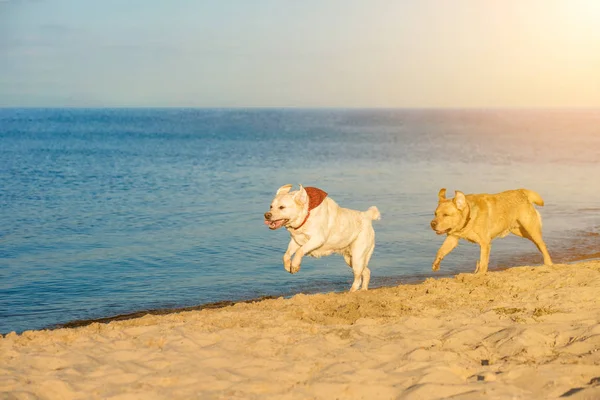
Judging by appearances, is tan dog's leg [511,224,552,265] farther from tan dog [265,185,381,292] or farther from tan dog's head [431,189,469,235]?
tan dog [265,185,381,292]

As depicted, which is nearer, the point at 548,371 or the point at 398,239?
the point at 548,371

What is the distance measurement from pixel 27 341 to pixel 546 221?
542 inches

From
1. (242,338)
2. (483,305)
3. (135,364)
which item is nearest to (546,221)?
(483,305)

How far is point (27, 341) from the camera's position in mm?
7004

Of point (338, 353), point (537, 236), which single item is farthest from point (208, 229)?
point (338, 353)

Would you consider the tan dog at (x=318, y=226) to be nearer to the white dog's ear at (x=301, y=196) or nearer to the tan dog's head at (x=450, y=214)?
the white dog's ear at (x=301, y=196)

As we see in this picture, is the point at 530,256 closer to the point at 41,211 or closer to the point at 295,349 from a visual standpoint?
the point at 295,349

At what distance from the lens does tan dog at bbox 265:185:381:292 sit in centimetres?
878

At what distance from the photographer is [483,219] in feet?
34.7

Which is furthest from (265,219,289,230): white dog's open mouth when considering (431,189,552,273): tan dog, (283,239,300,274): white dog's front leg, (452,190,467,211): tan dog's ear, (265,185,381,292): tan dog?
(452,190,467,211): tan dog's ear

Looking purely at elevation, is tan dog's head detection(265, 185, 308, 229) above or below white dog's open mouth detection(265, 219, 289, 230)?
above

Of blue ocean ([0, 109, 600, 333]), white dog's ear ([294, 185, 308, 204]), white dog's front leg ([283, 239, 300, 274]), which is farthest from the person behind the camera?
blue ocean ([0, 109, 600, 333])

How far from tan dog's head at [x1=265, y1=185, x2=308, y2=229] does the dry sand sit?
3.53 ft

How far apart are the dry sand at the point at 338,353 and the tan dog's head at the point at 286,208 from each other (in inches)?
42.3
